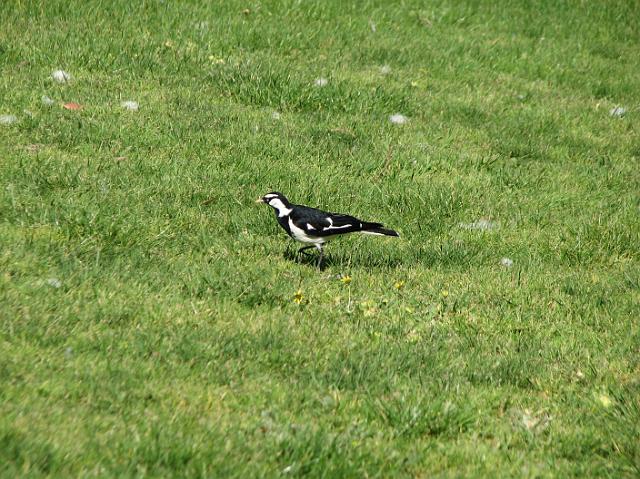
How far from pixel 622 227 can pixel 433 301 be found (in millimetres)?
2885

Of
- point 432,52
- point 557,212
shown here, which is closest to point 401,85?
point 432,52

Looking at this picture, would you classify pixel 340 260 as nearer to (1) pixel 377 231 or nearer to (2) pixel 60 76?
(1) pixel 377 231

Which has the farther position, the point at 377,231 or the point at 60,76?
the point at 60,76

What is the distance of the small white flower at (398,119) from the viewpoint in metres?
11.5

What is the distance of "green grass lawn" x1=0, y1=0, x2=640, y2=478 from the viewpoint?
523 cm

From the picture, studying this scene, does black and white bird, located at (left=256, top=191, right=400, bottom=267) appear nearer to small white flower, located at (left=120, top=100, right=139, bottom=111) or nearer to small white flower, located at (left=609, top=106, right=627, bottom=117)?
small white flower, located at (left=120, top=100, right=139, bottom=111)

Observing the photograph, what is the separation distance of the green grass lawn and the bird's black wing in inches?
12.9

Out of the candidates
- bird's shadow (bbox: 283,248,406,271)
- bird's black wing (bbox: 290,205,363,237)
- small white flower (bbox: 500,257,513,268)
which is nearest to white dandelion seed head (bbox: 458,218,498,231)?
small white flower (bbox: 500,257,513,268)

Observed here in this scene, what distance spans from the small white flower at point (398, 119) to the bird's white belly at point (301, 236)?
3.77 m

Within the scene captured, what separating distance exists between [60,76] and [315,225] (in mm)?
4521

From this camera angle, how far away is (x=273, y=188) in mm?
9398

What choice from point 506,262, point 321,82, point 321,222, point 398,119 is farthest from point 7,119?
point 506,262

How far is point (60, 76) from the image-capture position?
1087 centimetres

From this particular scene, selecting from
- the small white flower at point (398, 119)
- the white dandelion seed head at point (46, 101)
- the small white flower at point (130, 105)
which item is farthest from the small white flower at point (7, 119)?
the small white flower at point (398, 119)
